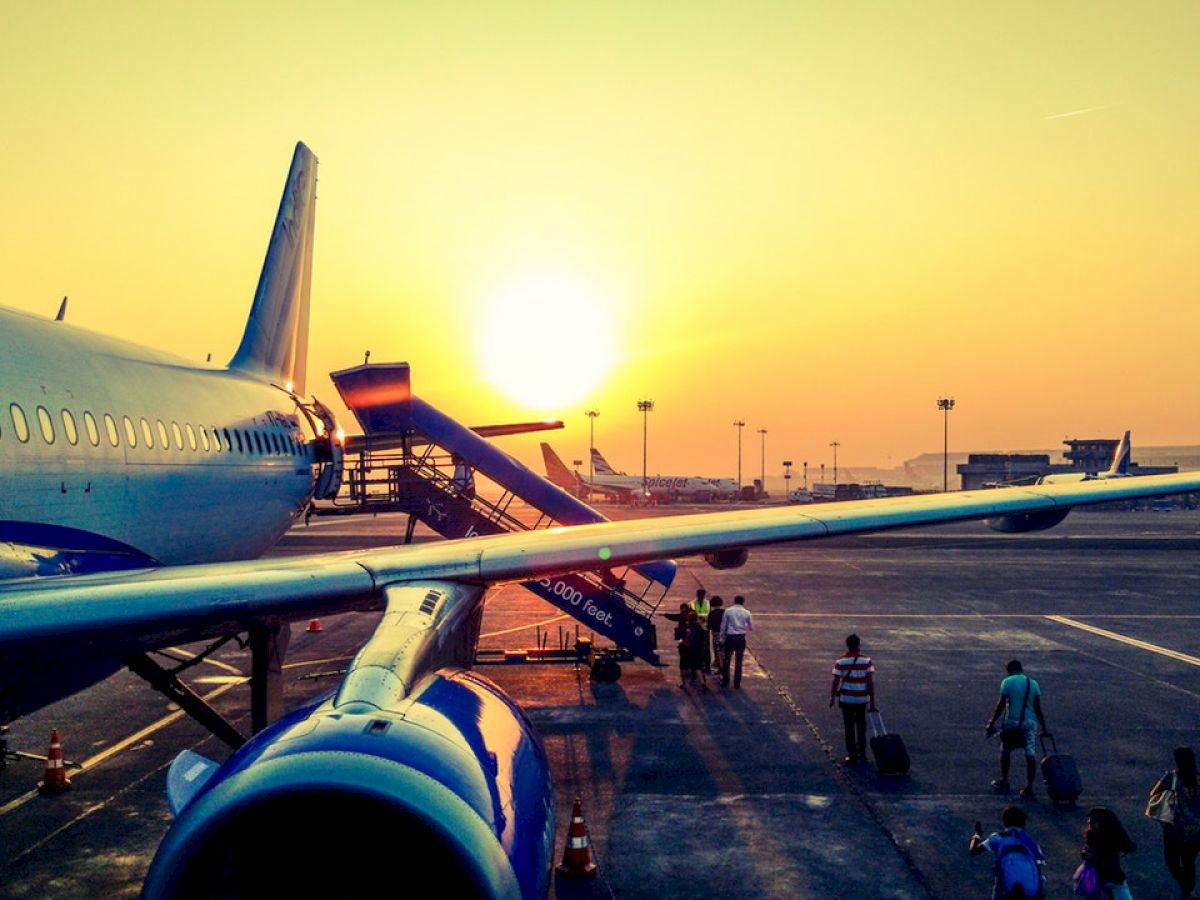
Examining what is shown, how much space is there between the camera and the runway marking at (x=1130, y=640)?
23.3m

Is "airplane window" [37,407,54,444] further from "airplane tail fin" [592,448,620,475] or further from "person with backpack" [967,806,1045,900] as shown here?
"airplane tail fin" [592,448,620,475]

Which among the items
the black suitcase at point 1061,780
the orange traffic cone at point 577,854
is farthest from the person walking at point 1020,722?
the orange traffic cone at point 577,854

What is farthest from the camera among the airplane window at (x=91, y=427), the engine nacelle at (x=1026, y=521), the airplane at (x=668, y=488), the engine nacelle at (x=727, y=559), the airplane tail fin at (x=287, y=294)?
the airplane at (x=668, y=488)

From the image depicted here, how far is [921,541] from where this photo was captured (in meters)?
60.0

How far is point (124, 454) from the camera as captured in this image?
10133 millimetres

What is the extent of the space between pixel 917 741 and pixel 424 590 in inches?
459

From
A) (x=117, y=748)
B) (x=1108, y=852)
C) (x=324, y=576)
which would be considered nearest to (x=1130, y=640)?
(x=1108, y=852)

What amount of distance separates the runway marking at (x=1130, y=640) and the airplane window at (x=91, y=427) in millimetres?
23433

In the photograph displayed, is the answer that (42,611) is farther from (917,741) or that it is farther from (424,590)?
(917,741)

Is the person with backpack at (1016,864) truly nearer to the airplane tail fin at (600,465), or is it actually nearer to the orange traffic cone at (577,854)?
the orange traffic cone at (577,854)

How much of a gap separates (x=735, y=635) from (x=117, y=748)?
11.5 metres

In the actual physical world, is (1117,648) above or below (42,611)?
below

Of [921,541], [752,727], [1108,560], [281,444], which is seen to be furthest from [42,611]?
[921,541]

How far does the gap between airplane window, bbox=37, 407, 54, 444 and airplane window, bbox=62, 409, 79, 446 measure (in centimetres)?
22
